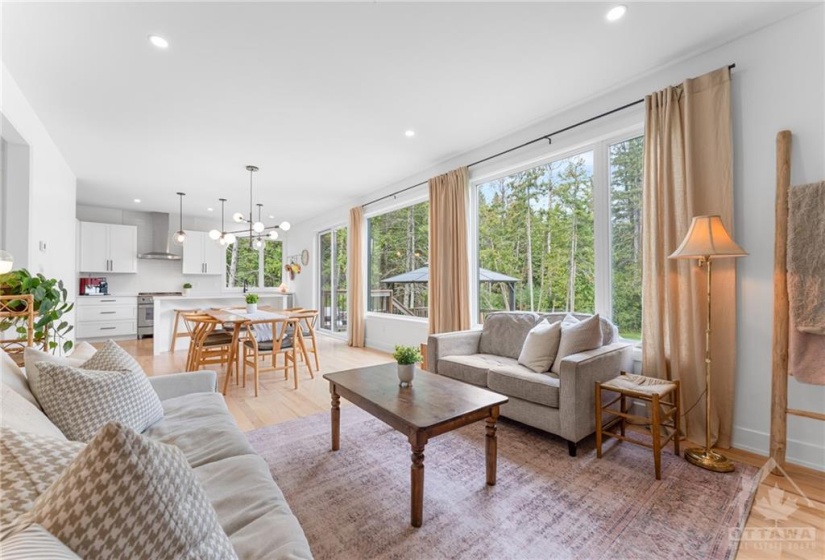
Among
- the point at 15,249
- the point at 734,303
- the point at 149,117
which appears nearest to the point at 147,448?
the point at 734,303

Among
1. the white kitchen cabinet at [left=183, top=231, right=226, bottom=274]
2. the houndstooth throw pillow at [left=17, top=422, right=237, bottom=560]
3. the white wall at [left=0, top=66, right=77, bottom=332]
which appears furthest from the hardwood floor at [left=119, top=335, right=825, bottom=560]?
the white kitchen cabinet at [left=183, top=231, right=226, bottom=274]

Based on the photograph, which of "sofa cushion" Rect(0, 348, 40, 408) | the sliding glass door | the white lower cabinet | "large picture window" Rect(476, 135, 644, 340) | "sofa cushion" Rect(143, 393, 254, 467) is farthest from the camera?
the sliding glass door

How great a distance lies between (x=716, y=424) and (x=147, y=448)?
10.2 ft

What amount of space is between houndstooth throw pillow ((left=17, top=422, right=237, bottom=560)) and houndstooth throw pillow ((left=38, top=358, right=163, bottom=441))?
845 millimetres

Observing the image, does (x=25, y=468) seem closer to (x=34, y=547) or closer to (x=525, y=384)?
(x=34, y=547)

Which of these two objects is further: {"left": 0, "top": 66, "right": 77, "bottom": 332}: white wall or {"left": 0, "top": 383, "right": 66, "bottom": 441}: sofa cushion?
{"left": 0, "top": 66, "right": 77, "bottom": 332}: white wall

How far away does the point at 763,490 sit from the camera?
195 cm

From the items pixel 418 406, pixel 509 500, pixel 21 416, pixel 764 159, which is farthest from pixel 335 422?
pixel 764 159

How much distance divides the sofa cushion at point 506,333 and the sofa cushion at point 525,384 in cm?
42

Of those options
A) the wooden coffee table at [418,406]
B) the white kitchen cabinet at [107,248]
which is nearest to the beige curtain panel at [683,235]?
the wooden coffee table at [418,406]

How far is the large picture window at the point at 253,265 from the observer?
857 cm

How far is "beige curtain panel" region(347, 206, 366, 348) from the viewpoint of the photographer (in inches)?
243

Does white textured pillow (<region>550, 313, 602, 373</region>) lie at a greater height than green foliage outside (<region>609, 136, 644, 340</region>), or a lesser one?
lesser

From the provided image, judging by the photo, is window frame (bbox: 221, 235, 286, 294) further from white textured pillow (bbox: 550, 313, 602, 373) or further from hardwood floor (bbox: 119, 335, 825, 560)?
white textured pillow (bbox: 550, 313, 602, 373)
